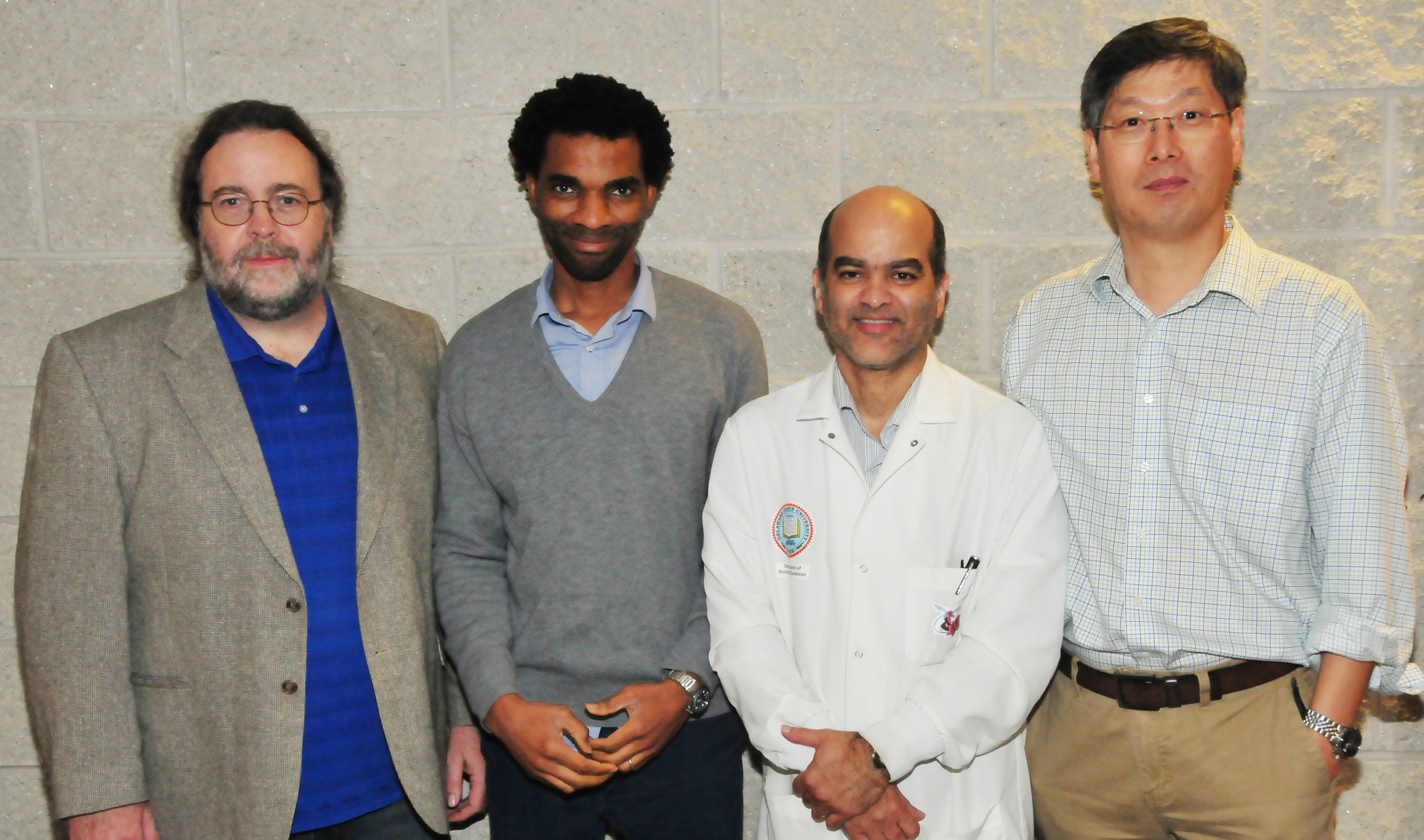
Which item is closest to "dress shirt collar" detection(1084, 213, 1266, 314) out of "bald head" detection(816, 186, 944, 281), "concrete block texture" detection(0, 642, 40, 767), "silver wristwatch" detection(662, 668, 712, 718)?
"bald head" detection(816, 186, 944, 281)

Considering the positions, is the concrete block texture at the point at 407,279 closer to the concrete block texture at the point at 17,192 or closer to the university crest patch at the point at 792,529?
the concrete block texture at the point at 17,192

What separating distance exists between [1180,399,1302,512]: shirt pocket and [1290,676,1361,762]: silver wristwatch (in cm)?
38

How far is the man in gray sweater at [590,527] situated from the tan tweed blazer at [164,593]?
0.24 metres

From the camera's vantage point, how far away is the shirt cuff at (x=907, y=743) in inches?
67.5

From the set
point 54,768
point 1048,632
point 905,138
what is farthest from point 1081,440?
point 54,768

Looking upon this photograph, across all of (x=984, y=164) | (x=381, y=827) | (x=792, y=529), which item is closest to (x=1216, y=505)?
(x=792, y=529)

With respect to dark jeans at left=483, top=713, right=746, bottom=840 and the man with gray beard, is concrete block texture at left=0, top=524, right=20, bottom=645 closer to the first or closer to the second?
the man with gray beard

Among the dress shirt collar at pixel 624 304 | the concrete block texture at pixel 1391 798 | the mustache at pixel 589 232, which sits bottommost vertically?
the concrete block texture at pixel 1391 798

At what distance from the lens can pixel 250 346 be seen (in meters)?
1.89

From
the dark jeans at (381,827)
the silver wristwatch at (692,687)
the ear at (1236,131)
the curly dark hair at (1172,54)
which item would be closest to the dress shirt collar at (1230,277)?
the ear at (1236,131)

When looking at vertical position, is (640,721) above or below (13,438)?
below

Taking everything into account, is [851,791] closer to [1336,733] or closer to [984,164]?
[1336,733]

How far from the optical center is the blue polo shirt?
1.85 meters

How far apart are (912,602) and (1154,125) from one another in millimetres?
979
